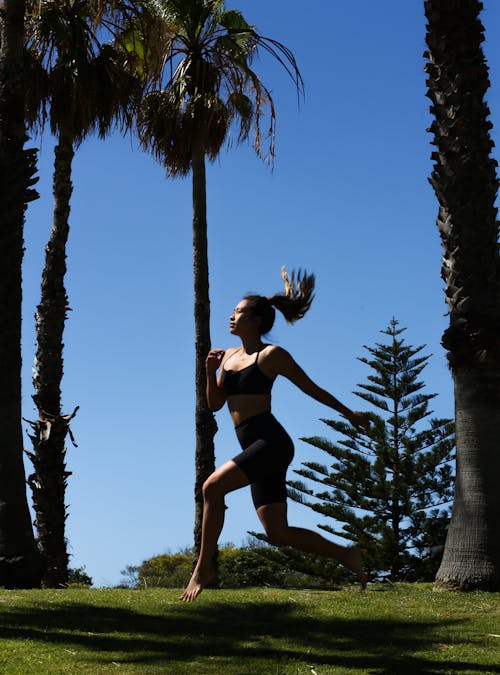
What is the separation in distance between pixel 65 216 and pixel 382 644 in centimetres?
1196

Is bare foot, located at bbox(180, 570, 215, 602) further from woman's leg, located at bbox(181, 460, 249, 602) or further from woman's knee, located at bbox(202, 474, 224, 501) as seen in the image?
woman's knee, located at bbox(202, 474, 224, 501)

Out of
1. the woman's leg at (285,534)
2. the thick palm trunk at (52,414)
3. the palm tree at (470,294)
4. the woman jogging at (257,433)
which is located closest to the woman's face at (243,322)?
the woman jogging at (257,433)

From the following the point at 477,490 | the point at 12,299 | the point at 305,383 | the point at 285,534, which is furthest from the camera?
the point at 12,299

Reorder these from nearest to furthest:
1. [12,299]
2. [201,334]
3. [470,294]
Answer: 1. [470,294]
2. [12,299]
3. [201,334]

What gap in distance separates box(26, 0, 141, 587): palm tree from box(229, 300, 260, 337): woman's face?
1051 centimetres

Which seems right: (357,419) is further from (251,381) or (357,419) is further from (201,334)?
(201,334)

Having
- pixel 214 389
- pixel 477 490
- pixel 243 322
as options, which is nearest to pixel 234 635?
pixel 214 389

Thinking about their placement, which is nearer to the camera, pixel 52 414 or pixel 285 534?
pixel 285 534

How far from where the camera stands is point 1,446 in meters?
12.3

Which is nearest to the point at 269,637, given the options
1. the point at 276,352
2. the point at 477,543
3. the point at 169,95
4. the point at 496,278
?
the point at 276,352

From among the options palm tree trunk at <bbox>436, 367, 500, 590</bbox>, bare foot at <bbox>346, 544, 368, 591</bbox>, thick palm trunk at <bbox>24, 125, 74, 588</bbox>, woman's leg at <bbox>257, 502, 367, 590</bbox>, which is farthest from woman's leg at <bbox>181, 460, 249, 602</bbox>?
thick palm trunk at <bbox>24, 125, 74, 588</bbox>

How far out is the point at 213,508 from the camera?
6414mm

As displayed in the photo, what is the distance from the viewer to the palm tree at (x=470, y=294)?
10602 mm

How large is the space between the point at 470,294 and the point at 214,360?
4996 mm
